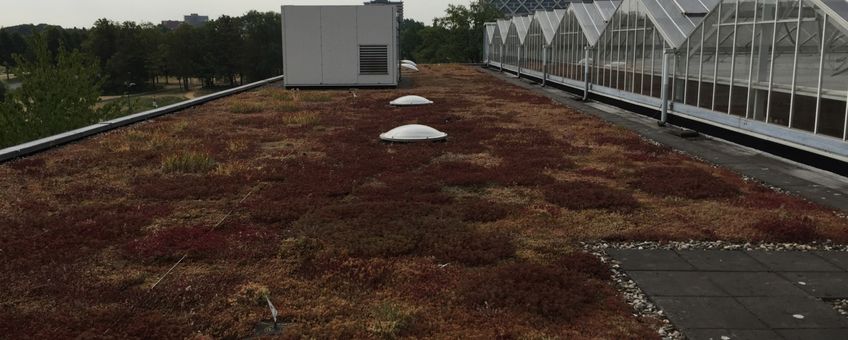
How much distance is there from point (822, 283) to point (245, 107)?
24.0 metres

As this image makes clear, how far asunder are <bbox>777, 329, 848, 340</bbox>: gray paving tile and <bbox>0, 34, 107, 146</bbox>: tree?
37.5 meters

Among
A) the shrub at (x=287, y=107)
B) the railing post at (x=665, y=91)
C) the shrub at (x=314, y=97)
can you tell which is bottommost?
the shrub at (x=287, y=107)

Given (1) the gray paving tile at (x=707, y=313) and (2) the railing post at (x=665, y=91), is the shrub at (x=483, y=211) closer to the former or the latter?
(1) the gray paving tile at (x=707, y=313)

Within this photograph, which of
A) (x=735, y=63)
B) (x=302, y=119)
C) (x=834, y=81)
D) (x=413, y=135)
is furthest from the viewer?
(x=302, y=119)

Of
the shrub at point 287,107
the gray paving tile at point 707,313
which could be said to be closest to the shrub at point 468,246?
the gray paving tile at point 707,313

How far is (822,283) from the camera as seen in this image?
6984 mm

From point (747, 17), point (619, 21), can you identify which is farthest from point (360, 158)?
point (619, 21)

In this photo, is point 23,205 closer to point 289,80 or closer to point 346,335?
point 346,335

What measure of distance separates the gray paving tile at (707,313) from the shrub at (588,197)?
393 centimetres

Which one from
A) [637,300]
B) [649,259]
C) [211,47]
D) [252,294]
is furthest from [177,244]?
[211,47]

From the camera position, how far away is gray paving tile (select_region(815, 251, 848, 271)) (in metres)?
7.65

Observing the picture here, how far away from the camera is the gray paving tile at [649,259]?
755 cm

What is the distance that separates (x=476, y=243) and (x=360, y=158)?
7.31 m

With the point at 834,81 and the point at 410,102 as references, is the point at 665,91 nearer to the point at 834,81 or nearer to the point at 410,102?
the point at 834,81
